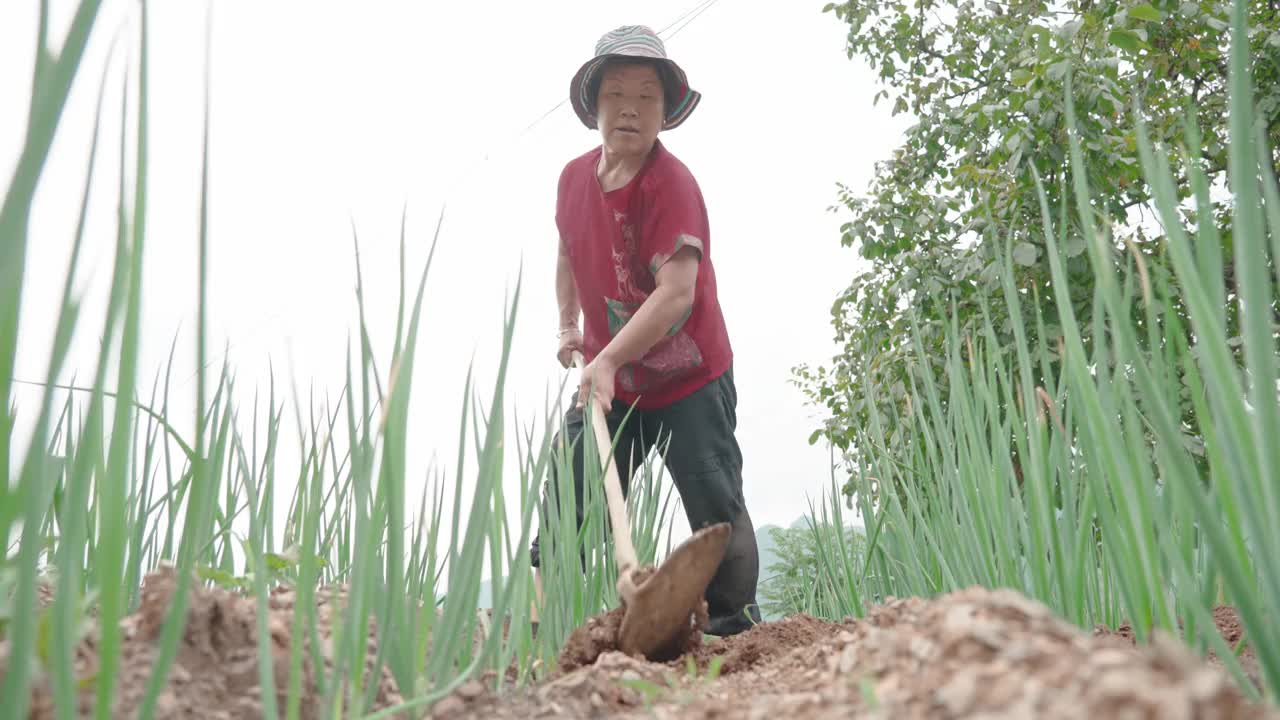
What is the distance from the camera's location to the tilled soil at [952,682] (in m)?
0.42

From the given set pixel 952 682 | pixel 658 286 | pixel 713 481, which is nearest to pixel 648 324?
pixel 658 286

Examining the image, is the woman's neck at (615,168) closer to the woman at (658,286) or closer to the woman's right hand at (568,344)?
the woman at (658,286)

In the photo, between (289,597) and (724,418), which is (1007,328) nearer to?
(724,418)

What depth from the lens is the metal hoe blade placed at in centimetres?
136

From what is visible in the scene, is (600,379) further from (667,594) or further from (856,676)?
(856,676)

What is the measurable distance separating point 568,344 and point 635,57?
0.89m

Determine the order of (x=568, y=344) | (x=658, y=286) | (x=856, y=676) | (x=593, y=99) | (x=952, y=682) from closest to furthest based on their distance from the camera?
(x=952, y=682) < (x=856, y=676) < (x=658, y=286) < (x=593, y=99) < (x=568, y=344)

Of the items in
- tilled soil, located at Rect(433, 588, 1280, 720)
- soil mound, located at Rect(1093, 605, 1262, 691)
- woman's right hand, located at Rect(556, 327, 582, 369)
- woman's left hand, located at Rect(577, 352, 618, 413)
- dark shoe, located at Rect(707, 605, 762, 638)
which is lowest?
soil mound, located at Rect(1093, 605, 1262, 691)

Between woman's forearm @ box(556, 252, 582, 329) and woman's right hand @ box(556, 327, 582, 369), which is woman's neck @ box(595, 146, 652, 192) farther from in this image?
woman's right hand @ box(556, 327, 582, 369)

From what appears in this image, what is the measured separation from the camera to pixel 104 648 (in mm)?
505

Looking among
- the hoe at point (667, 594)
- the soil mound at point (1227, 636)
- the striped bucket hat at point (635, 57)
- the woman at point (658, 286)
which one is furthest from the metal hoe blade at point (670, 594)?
the striped bucket hat at point (635, 57)

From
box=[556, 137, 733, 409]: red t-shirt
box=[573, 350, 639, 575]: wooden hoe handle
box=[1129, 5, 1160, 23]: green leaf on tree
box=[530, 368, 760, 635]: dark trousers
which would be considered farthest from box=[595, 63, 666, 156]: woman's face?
box=[1129, 5, 1160, 23]: green leaf on tree

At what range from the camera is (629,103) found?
2404 mm

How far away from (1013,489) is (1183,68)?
3.56m
